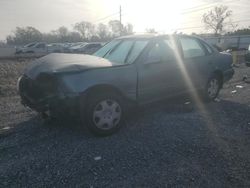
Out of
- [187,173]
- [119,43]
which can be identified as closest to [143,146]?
[187,173]

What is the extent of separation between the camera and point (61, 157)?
368 centimetres

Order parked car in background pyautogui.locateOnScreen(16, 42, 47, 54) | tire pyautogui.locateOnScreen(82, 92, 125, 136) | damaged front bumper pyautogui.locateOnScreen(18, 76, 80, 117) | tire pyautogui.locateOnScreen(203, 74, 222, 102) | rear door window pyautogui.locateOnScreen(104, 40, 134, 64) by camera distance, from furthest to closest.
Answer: parked car in background pyautogui.locateOnScreen(16, 42, 47, 54) < tire pyautogui.locateOnScreen(203, 74, 222, 102) < rear door window pyautogui.locateOnScreen(104, 40, 134, 64) < tire pyautogui.locateOnScreen(82, 92, 125, 136) < damaged front bumper pyautogui.locateOnScreen(18, 76, 80, 117)

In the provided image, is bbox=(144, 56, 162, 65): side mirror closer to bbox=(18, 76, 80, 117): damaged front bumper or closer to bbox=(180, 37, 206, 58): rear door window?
bbox=(180, 37, 206, 58): rear door window

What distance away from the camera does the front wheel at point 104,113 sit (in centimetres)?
415

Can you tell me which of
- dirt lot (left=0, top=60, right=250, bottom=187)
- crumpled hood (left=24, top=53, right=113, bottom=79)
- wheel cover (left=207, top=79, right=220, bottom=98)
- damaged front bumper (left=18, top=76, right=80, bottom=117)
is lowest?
dirt lot (left=0, top=60, right=250, bottom=187)

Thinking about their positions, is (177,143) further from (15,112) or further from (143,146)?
→ (15,112)

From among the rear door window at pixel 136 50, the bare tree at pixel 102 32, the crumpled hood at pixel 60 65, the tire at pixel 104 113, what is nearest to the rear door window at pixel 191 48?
the rear door window at pixel 136 50

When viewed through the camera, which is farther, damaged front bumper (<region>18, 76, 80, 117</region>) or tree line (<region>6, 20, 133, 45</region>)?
tree line (<region>6, 20, 133, 45</region>)

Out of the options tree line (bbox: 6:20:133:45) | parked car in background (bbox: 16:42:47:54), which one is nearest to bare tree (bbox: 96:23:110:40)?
tree line (bbox: 6:20:133:45)

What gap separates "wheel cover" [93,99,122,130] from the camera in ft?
13.9

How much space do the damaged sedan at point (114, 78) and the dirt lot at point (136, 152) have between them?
1.42ft

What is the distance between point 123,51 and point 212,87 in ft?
8.95

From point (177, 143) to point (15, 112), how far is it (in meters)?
3.67

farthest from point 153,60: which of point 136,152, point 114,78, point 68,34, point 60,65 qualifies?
point 68,34
